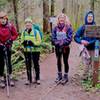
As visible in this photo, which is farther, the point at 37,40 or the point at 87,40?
the point at 87,40

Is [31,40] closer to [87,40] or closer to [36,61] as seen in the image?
[36,61]

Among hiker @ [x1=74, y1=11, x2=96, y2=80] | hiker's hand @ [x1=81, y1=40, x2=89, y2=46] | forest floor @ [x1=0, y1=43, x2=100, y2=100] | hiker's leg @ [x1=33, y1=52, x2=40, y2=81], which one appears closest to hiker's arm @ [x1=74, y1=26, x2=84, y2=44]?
hiker @ [x1=74, y1=11, x2=96, y2=80]

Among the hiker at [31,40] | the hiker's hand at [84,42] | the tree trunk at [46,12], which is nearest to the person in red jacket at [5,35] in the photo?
the hiker at [31,40]

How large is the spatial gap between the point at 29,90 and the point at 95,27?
253 centimetres

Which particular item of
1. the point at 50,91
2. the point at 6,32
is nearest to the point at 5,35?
the point at 6,32

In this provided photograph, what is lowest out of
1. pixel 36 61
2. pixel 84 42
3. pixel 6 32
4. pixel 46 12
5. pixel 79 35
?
pixel 36 61

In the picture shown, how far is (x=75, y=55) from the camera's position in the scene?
48.2 feet

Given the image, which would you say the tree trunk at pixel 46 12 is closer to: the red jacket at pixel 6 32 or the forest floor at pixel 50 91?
the forest floor at pixel 50 91

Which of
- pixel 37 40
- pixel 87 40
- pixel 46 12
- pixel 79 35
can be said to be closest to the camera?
pixel 37 40

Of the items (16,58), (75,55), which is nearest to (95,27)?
(16,58)

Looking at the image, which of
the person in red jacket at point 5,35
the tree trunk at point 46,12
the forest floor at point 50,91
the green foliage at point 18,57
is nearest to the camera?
the forest floor at point 50,91

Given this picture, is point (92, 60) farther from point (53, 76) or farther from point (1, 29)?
point (1, 29)

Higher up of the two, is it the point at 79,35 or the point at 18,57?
the point at 79,35

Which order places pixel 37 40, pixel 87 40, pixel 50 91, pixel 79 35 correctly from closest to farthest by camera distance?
pixel 50 91
pixel 37 40
pixel 87 40
pixel 79 35
